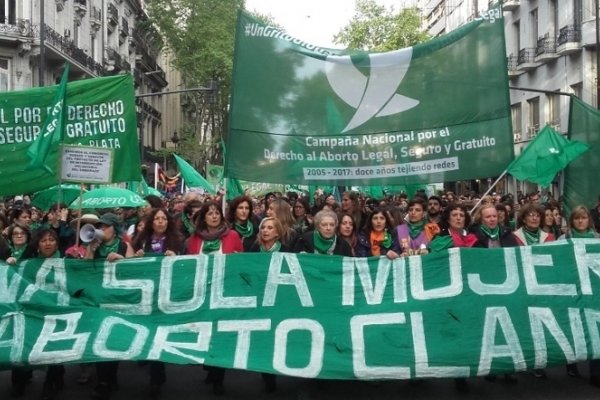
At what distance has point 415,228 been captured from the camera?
7.86m

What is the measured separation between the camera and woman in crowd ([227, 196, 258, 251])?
7520 mm

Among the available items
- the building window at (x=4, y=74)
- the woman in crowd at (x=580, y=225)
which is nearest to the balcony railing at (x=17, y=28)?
the building window at (x=4, y=74)

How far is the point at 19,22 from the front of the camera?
96.2 ft

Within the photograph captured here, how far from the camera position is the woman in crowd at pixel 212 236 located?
6.86 metres

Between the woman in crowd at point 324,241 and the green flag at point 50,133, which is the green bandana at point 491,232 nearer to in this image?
Result: the woman in crowd at point 324,241

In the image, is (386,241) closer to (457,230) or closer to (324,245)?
(457,230)

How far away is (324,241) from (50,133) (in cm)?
334

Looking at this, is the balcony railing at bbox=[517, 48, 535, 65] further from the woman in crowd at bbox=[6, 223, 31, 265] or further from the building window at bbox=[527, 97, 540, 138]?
the woman in crowd at bbox=[6, 223, 31, 265]

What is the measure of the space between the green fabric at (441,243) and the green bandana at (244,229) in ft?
5.44

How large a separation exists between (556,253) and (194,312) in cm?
288

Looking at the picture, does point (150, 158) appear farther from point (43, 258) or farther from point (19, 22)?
point (43, 258)

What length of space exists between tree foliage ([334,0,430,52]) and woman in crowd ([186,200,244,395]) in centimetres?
4178

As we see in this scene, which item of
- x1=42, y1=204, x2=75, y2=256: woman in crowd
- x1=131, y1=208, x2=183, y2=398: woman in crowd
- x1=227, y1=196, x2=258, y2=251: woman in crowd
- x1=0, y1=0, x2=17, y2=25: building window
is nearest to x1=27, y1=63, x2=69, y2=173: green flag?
x1=42, y1=204, x2=75, y2=256: woman in crowd

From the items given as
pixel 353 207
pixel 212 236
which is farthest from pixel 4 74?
pixel 212 236
